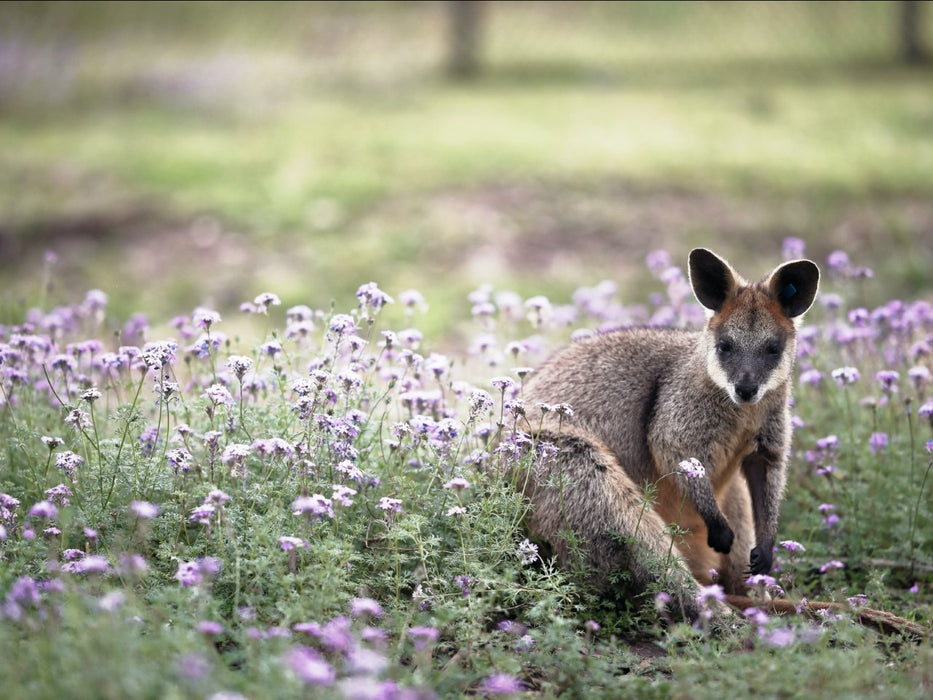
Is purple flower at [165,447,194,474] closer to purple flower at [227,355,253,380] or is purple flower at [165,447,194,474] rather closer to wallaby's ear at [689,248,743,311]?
purple flower at [227,355,253,380]

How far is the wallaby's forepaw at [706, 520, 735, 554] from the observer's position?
15.8 ft

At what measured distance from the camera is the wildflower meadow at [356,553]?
3283mm

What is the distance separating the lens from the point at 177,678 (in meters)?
3.03

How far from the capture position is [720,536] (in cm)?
484

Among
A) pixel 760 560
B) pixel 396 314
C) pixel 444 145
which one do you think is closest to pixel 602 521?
pixel 760 560

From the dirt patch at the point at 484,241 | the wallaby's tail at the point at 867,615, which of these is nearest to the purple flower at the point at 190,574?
the wallaby's tail at the point at 867,615

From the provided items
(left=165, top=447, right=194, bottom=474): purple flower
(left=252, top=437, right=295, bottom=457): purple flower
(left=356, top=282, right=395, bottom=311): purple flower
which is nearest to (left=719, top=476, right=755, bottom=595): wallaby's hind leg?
(left=356, top=282, right=395, bottom=311): purple flower

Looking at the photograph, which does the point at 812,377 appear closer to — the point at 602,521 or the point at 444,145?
the point at 602,521

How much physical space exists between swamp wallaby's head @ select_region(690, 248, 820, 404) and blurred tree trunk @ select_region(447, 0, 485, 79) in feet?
45.1

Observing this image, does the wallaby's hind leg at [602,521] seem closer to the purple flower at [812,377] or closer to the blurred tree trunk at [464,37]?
the purple flower at [812,377]

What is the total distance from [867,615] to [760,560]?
1.86 ft

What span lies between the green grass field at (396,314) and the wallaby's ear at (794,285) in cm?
90

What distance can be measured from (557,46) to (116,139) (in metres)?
8.04

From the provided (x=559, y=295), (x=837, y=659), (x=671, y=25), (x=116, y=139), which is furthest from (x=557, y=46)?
(x=837, y=659)
